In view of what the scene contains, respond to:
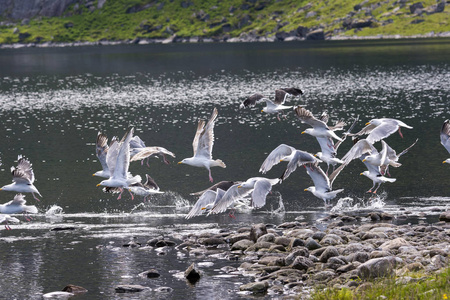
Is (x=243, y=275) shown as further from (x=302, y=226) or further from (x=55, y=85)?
(x=55, y=85)

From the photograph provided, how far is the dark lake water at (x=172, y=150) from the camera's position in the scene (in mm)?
28047

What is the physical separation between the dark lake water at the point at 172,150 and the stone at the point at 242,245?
4.25ft

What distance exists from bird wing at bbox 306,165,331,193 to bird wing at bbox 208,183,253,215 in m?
4.71

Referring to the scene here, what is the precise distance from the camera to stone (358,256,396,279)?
74.1 ft

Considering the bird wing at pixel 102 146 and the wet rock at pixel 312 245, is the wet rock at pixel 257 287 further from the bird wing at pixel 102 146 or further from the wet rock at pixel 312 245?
the bird wing at pixel 102 146

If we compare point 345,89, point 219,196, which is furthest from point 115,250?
point 345,89

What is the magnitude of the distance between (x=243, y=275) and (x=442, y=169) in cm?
2382

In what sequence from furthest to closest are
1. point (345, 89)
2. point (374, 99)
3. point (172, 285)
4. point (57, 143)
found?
1. point (345, 89)
2. point (374, 99)
3. point (57, 143)
4. point (172, 285)

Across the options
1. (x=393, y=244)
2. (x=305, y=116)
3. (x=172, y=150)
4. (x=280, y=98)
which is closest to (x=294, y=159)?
(x=305, y=116)

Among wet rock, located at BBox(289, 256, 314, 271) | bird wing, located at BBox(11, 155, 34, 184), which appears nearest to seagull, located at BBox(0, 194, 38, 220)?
bird wing, located at BBox(11, 155, 34, 184)

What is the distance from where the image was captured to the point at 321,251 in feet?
86.8

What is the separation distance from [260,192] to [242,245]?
2647mm

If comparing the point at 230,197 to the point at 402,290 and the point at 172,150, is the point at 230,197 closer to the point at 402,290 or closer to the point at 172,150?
the point at 402,290

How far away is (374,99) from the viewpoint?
91.5 m
